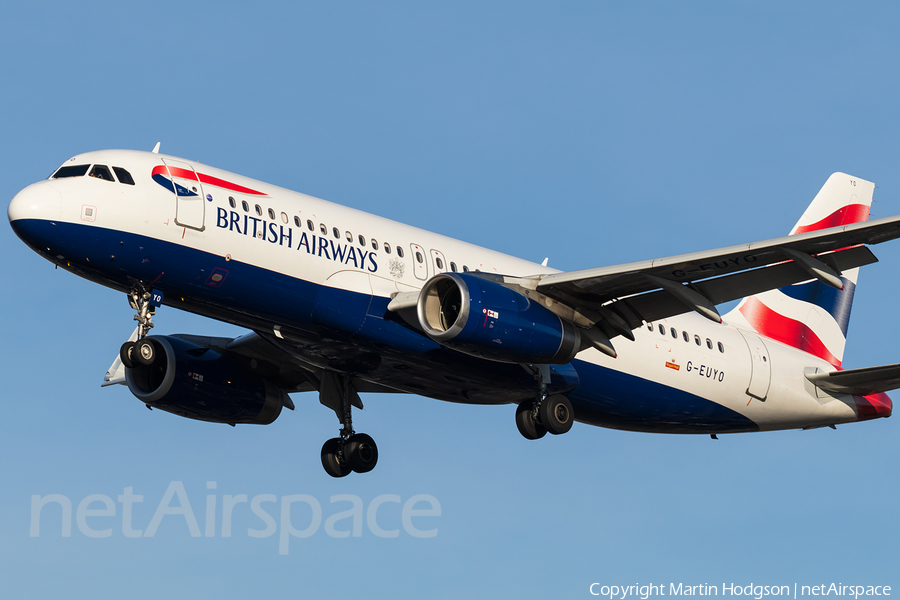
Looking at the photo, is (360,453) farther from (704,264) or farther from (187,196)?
(704,264)

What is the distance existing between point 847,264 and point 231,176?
13626 millimetres

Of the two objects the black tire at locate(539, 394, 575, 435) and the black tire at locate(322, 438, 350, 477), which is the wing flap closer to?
the black tire at locate(539, 394, 575, 435)

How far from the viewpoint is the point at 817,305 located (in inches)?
1513

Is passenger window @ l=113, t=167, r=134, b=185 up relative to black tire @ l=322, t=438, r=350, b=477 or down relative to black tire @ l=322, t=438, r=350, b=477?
up

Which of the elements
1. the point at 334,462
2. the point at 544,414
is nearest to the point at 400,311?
the point at 544,414

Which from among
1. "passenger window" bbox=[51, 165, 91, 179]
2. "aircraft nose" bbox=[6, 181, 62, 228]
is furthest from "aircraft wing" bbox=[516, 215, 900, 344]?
"aircraft nose" bbox=[6, 181, 62, 228]

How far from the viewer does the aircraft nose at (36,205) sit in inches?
993

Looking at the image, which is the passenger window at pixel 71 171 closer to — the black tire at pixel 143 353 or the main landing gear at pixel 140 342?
the main landing gear at pixel 140 342

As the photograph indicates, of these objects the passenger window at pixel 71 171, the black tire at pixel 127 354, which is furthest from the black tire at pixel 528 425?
the passenger window at pixel 71 171

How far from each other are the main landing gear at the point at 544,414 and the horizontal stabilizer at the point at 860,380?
848 centimetres

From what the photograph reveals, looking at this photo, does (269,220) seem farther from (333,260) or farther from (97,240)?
(97,240)

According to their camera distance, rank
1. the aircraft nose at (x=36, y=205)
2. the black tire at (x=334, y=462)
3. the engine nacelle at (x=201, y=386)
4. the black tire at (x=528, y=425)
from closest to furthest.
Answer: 1. the aircraft nose at (x=36, y=205)
2. the black tire at (x=528, y=425)
3. the engine nacelle at (x=201, y=386)
4. the black tire at (x=334, y=462)

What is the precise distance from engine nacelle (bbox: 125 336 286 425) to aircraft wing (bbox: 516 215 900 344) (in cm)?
921

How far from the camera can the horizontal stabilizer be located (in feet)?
106
